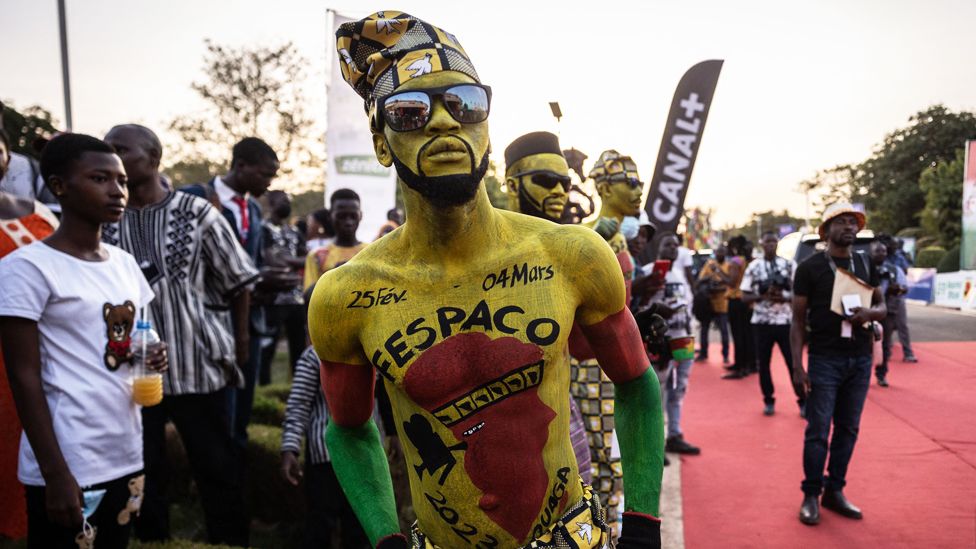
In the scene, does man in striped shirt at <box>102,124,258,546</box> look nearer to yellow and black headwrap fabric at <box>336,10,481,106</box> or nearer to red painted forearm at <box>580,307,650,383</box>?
yellow and black headwrap fabric at <box>336,10,481,106</box>

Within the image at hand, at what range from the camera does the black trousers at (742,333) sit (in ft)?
34.9

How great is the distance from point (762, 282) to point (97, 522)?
7793 millimetres

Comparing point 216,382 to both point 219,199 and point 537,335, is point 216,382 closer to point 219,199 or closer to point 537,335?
point 219,199

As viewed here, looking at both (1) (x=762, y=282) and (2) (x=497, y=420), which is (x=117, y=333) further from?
(1) (x=762, y=282)

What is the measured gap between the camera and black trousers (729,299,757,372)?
10.6 m

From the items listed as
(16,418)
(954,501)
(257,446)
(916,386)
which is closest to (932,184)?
(916,386)

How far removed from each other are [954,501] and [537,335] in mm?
4600

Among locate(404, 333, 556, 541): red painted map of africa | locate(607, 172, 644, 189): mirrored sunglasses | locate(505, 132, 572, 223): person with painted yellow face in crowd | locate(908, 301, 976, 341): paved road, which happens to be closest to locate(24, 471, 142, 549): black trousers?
locate(404, 333, 556, 541): red painted map of africa

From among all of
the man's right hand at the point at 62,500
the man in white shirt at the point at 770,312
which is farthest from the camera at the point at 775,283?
the man's right hand at the point at 62,500

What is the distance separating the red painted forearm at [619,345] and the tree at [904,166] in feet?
115

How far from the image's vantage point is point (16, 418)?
3002 millimetres

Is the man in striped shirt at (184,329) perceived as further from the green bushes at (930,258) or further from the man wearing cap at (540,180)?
the green bushes at (930,258)

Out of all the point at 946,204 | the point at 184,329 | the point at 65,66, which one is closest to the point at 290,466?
the point at 184,329

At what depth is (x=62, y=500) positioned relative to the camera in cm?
244
